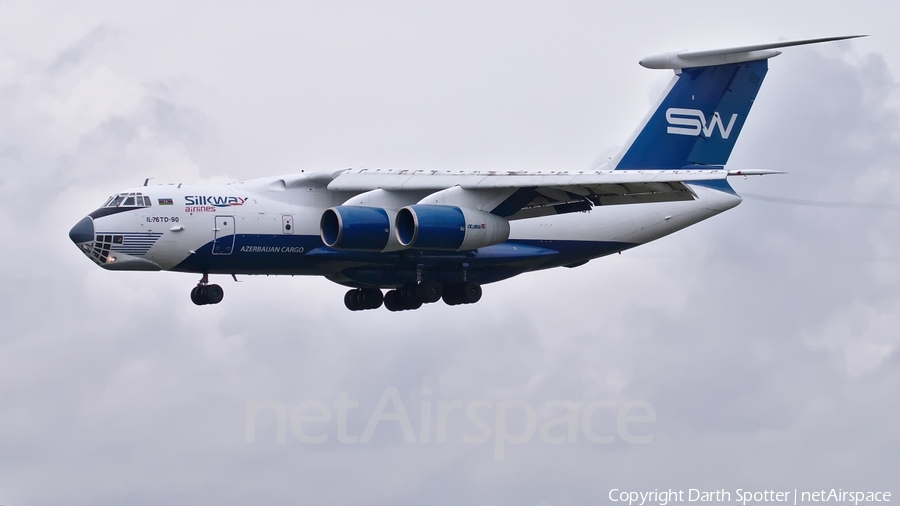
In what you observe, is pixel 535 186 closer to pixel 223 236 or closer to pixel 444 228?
pixel 444 228

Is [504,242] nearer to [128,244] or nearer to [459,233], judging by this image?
[459,233]

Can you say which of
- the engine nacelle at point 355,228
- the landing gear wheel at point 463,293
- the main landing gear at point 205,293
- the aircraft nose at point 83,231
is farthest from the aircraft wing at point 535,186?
the aircraft nose at point 83,231

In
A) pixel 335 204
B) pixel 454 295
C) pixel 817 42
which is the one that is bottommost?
pixel 454 295

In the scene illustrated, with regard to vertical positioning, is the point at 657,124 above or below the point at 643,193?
above

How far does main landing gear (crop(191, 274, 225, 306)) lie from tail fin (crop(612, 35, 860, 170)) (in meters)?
5.36

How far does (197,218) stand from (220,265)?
23.9 inches

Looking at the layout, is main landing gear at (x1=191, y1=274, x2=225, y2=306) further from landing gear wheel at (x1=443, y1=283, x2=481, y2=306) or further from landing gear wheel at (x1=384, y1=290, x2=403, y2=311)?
landing gear wheel at (x1=443, y1=283, x2=481, y2=306)

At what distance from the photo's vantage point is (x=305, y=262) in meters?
16.1

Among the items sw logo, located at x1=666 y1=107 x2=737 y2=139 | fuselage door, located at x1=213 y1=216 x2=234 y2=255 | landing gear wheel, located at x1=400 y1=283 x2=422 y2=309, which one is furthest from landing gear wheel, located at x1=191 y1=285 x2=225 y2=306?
sw logo, located at x1=666 y1=107 x2=737 y2=139

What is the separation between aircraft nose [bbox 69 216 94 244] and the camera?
1516cm

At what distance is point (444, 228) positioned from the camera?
15.1 meters

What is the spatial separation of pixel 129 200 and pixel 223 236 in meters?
1.09

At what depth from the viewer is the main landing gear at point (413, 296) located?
16.6 metres

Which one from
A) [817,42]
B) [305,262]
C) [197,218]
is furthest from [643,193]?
[197,218]
